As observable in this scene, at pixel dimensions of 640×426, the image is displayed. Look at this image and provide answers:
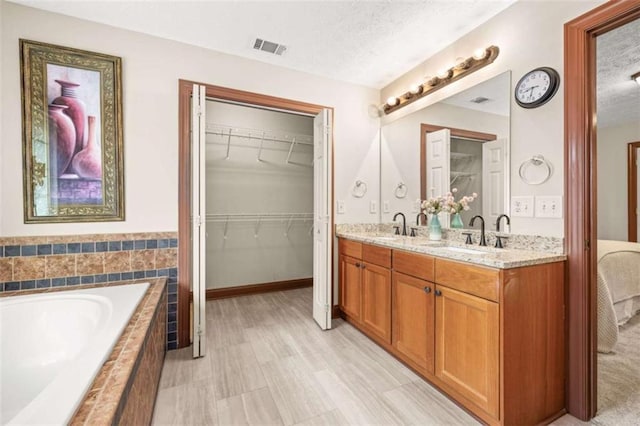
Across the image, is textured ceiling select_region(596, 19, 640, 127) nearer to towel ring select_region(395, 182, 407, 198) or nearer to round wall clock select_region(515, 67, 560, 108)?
round wall clock select_region(515, 67, 560, 108)

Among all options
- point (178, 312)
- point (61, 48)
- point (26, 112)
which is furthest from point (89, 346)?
point (61, 48)

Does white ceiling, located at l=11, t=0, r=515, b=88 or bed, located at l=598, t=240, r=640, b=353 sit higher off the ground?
white ceiling, located at l=11, t=0, r=515, b=88

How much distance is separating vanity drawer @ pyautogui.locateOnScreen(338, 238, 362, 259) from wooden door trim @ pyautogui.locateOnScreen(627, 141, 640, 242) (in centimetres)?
396

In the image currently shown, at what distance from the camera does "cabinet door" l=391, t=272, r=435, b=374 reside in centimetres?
180

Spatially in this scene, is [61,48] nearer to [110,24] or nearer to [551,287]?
[110,24]

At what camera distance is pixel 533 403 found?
146 centimetres

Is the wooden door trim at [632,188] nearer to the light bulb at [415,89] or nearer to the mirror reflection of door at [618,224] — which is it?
the mirror reflection of door at [618,224]

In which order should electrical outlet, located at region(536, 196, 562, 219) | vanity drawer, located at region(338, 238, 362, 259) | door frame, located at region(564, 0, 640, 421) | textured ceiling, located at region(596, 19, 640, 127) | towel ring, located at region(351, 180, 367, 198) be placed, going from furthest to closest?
towel ring, located at region(351, 180, 367, 198)
vanity drawer, located at region(338, 238, 362, 259)
textured ceiling, located at region(596, 19, 640, 127)
electrical outlet, located at region(536, 196, 562, 219)
door frame, located at region(564, 0, 640, 421)

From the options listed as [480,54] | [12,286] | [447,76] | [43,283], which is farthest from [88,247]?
[480,54]

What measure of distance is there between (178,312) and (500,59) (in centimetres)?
310

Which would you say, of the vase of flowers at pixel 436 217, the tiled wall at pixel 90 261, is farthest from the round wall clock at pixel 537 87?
the tiled wall at pixel 90 261

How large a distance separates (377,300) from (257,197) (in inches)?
87.4

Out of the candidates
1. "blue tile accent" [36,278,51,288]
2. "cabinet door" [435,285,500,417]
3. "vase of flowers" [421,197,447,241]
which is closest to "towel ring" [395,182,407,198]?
"vase of flowers" [421,197,447,241]

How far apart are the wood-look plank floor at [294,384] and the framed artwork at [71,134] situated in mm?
1319
